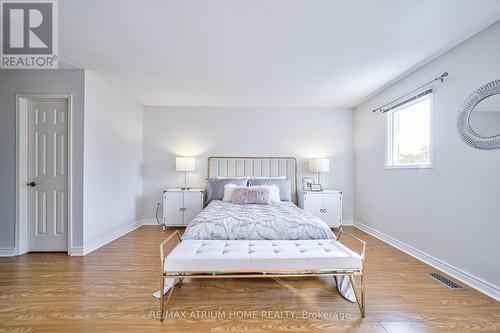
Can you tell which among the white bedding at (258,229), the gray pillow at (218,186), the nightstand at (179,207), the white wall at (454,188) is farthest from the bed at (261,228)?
the nightstand at (179,207)

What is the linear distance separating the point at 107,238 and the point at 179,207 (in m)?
1.23

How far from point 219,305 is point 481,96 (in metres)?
3.09

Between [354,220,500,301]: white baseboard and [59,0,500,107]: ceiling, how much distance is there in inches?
93.3

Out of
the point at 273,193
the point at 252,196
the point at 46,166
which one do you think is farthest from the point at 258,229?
the point at 46,166

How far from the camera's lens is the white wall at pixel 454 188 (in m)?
1.99

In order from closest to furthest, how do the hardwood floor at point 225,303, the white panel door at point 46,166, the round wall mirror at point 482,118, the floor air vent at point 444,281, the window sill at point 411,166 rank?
the hardwood floor at point 225,303
the round wall mirror at point 482,118
the floor air vent at point 444,281
the window sill at point 411,166
the white panel door at point 46,166

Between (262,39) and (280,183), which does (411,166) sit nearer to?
(280,183)

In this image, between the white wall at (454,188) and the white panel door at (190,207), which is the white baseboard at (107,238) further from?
the white wall at (454,188)

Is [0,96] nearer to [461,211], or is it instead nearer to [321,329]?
[321,329]

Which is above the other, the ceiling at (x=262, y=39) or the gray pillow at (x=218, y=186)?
the ceiling at (x=262, y=39)

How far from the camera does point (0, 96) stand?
112 inches

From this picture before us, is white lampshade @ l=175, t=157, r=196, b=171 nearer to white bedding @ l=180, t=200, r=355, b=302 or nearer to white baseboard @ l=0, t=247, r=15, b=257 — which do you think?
white bedding @ l=180, t=200, r=355, b=302

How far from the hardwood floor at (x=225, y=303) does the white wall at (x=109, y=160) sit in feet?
2.73

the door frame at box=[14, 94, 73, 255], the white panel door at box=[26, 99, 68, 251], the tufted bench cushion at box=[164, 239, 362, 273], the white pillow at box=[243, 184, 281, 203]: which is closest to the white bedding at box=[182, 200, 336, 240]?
the tufted bench cushion at box=[164, 239, 362, 273]
